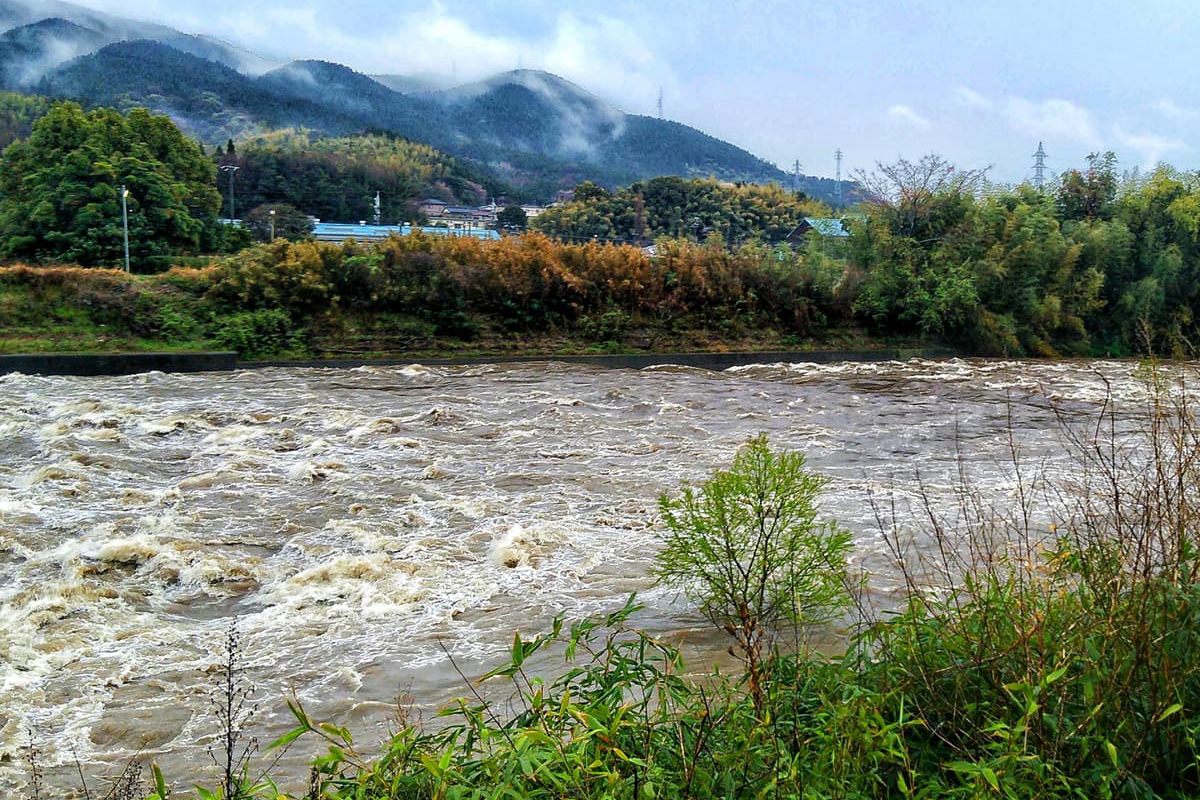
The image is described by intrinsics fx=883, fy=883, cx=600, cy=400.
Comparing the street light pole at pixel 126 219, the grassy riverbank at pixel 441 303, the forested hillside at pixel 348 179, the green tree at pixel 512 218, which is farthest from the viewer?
the green tree at pixel 512 218

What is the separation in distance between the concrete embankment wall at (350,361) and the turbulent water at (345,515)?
779mm

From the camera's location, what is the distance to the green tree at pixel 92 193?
2533 centimetres

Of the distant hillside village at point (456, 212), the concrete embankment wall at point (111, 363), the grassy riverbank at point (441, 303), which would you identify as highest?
the distant hillside village at point (456, 212)

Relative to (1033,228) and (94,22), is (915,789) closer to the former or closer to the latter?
(1033,228)

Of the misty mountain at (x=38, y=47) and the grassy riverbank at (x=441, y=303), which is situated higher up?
the misty mountain at (x=38, y=47)

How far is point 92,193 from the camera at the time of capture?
1013 inches

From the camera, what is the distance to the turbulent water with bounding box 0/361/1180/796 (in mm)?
4473

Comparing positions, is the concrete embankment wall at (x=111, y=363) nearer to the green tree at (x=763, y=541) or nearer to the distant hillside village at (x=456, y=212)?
the green tree at (x=763, y=541)

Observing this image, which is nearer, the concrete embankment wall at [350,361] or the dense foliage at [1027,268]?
the concrete embankment wall at [350,361]

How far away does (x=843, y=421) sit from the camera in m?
12.0

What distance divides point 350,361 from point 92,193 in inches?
574

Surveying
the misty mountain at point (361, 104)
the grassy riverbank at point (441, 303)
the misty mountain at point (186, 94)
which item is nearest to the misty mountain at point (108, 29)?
the misty mountain at point (361, 104)

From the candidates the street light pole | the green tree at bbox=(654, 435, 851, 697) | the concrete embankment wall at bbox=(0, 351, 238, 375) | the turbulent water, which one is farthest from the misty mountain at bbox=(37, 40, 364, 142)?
the green tree at bbox=(654, 435, 851, 697)

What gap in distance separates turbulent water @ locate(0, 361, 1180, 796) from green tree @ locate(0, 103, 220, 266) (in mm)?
13075
